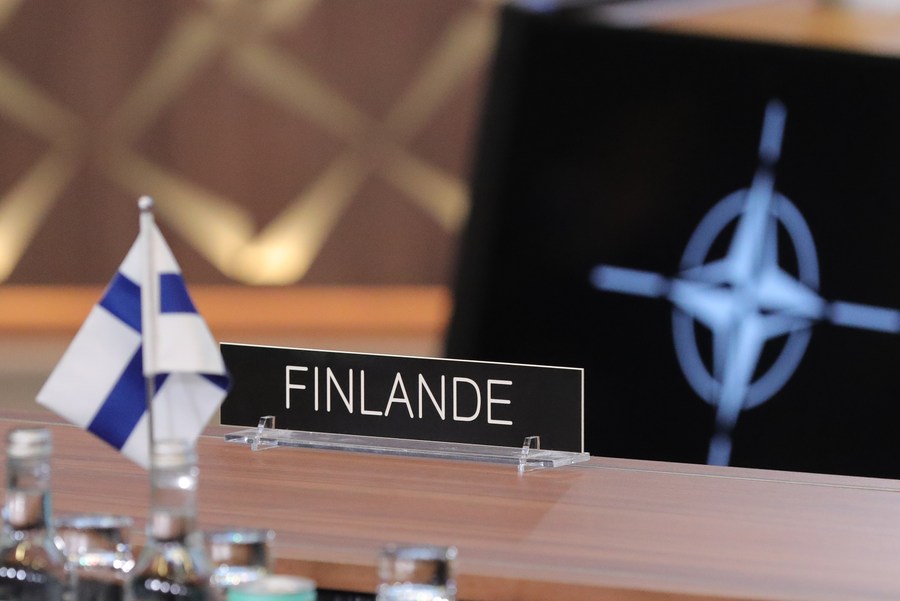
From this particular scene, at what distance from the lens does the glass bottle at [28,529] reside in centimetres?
77

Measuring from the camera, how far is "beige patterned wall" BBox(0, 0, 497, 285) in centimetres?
376

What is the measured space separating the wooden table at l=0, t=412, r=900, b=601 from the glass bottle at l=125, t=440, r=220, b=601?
0.92 feet

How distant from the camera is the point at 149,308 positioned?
1040 mm

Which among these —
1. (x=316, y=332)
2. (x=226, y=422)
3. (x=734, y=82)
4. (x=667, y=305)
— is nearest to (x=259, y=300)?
(x=316, y=332)

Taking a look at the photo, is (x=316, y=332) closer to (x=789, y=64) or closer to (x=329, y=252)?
(x=329, y=252)

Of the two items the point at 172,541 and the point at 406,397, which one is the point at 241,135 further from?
the point at 172,541

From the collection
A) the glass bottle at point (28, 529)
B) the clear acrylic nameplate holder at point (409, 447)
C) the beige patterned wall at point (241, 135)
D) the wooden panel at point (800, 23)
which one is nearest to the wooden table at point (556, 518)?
the clear acrylic nameplate holder at point (409, 447)

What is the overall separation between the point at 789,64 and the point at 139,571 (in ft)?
8.93

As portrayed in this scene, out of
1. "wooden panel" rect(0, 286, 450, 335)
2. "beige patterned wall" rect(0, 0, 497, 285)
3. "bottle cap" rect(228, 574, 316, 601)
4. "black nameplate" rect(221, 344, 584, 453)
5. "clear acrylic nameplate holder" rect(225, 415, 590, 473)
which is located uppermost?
"beige patterned wall" rect(0, 0, 497, 285)

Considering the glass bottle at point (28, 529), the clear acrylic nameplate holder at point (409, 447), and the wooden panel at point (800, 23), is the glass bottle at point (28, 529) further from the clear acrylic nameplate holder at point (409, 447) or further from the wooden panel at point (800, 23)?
the wooden panel at point (800, 23)

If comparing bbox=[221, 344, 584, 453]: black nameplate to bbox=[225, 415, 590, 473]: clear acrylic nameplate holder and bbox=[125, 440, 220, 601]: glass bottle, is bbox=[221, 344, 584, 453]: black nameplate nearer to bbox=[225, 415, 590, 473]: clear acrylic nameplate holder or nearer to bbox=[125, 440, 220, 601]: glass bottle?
bbox=[225, 415, 590, 473]: clear acrylic nameplate holder

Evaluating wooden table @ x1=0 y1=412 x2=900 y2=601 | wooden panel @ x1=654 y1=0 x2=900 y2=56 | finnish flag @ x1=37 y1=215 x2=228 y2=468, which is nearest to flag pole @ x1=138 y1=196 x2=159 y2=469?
finnish flag @ x1=37 y1=215 x2=228 y2=468

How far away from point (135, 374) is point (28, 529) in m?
0.35

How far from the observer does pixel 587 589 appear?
0.95 m
